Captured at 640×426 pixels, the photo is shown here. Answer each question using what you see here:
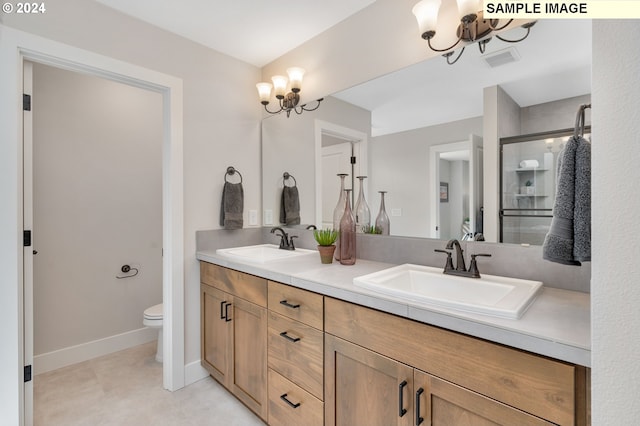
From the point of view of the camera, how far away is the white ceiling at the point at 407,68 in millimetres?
1196

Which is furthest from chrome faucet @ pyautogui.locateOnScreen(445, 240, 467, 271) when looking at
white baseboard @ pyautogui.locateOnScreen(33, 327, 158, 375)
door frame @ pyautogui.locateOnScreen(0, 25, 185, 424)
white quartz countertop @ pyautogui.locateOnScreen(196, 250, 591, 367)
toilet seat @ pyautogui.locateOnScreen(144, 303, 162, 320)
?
white baseboard @ pyautogui.locateOnScreen(33, 327, 158, 375)

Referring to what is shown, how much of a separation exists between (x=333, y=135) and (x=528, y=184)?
120cm

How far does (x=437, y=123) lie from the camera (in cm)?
159

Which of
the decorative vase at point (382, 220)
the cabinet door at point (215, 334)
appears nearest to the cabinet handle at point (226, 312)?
the cabinet door at point (215, 334)

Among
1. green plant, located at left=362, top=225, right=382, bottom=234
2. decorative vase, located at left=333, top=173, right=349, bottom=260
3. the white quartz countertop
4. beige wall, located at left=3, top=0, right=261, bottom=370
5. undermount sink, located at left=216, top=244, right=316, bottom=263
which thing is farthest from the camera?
undermount sink, located at left=216, top=244, right=316, bottom=263

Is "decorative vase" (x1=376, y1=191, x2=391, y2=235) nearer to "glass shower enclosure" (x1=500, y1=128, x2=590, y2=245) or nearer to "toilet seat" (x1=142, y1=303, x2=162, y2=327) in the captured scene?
"glass shower enclosure" (x1=500, y1=128, x2=590, y2=245)

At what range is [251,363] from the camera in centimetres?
169

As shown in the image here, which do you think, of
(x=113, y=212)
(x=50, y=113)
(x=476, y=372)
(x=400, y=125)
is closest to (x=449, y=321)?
(x=476, y=372)

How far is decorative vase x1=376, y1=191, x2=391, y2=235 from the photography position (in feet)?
5.82

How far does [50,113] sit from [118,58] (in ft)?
3.22

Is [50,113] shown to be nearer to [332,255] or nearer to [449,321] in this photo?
[332,255]

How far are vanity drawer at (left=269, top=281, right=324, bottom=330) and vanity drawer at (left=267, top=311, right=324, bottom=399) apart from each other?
0.10 feet

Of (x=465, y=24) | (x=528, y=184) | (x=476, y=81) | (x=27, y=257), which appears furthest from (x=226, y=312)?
(x=465, y=24)

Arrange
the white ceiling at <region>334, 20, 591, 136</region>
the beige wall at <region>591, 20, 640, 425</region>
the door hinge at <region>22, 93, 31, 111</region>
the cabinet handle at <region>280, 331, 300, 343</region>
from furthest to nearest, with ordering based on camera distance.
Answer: the door hinge at <region>22, 93, 31, 111</region> < the cabinet handle at <region>280, 331, 300, 343</region> < the white ceiling at <region>334, 20, 591, 136</region> < the beige wall at <region>591, 20, 640, 425</region>
